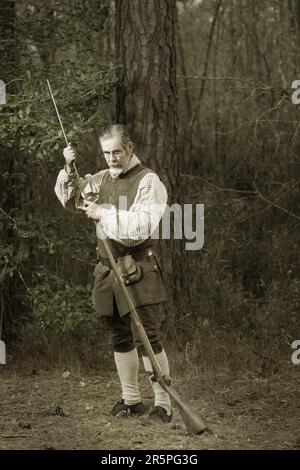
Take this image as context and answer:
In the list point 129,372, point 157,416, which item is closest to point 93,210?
point 129,372

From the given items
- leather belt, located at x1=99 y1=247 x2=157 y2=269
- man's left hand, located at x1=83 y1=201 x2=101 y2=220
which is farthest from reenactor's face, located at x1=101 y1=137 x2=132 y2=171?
leather belt, located at x1=99 y1=247 x2=157 y2=269

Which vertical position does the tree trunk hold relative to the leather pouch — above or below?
above

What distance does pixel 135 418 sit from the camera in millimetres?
5770

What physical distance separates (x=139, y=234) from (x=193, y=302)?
94.3 inches

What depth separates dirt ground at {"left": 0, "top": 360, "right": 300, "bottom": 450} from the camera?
5.33m

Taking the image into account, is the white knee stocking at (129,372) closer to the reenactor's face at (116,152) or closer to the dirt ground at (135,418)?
the dirt ground at (135,418)

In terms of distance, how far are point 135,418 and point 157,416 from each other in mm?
195

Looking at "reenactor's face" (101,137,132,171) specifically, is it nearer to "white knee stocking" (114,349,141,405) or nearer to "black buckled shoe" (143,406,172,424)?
"white knee stocking" (114,349,141,405)

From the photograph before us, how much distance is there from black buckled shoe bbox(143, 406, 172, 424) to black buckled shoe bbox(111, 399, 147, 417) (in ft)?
0.59

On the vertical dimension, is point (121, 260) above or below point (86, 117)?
below

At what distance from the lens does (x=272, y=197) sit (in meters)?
9.23

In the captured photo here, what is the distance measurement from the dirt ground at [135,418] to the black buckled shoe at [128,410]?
6 cm

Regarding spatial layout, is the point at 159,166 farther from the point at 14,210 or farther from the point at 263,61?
the point at 263,61
